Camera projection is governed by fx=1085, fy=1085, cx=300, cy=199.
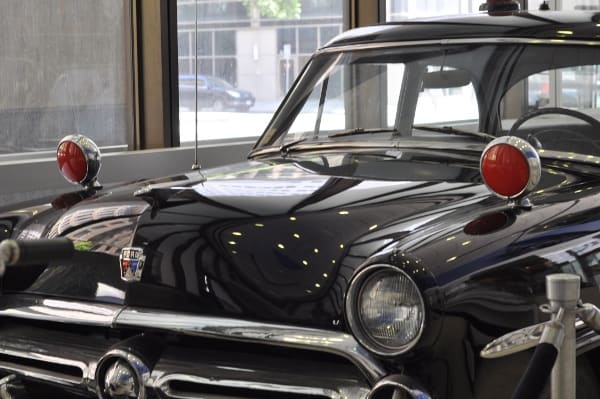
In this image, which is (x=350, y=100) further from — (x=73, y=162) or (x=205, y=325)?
(x=205, y=325)

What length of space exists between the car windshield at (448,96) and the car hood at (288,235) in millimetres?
259

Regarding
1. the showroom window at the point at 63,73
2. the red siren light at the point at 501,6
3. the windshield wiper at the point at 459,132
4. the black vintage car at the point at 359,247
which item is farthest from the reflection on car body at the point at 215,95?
the windshield wiper at the point at 459,132

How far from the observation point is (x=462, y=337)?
2523mm

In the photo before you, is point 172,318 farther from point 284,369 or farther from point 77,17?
point 77,17

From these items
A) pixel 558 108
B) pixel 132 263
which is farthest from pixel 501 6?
pixel 132 263

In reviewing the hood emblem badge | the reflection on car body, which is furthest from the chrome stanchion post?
the reflection on car body

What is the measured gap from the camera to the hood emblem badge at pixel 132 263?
3.10 meters

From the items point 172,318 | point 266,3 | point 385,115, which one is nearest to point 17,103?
point 266,3

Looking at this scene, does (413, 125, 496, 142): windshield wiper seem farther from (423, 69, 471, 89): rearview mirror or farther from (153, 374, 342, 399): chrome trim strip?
(153, 374, 342, 399): chrome trim strip

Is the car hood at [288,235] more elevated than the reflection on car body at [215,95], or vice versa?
the reflection on car body at [215,95]

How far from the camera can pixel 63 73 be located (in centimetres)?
668

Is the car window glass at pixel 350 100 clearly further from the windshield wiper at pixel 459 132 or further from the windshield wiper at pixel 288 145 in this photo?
the windshield wiper at pixel 459 132

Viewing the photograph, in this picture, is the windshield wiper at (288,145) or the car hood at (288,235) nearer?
the car hood at (288,235)

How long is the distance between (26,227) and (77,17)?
136 inches
